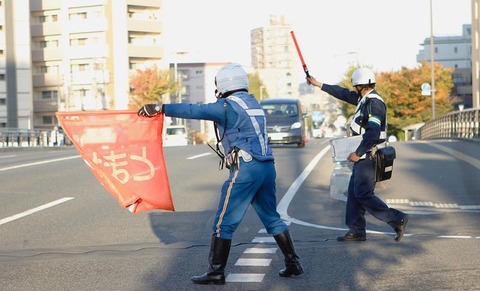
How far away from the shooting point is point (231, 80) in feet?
21.7

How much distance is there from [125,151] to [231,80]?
129 cm

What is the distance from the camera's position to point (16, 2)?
78812mm

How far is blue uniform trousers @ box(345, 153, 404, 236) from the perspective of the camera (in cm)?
864

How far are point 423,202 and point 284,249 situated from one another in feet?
22.8

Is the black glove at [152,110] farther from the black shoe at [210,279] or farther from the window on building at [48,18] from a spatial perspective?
the window on building at [48,18]

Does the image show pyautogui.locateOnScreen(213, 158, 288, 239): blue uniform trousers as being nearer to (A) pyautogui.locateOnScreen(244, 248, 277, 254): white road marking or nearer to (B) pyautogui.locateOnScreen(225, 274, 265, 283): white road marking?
(B) pyautogui.locateOnScreen(225, 274, 265, 283): white road marking

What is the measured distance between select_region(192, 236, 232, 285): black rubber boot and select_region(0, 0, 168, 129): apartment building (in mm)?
75884

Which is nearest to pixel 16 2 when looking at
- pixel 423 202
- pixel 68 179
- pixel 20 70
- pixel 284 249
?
pixel 20 70

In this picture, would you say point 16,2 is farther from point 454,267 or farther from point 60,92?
point 454,267

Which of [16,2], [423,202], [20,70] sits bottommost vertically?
[423,202]

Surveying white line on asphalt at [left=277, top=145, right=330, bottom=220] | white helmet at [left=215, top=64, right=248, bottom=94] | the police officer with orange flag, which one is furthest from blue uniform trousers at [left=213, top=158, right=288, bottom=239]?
white line on asphalt at [left=277, top=145, right=330, bottom=220]

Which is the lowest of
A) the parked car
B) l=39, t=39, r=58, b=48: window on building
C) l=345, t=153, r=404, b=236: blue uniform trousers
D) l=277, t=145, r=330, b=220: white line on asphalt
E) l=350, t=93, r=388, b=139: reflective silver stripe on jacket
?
the parked car

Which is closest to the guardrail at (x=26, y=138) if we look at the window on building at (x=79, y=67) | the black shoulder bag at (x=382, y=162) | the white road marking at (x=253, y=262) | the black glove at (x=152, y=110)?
the window on building at (x=79, y=67)

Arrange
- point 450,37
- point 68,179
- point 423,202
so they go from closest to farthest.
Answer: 1. point 423,202
2. point 68,179
3. point 450,37
